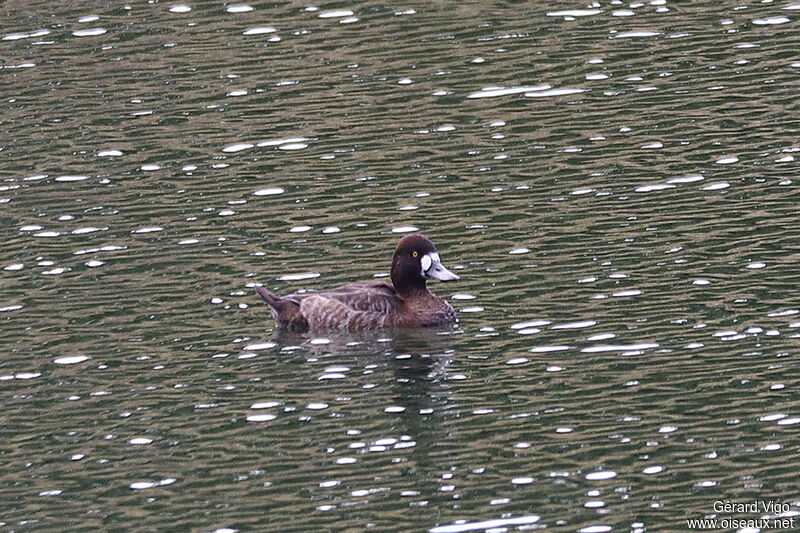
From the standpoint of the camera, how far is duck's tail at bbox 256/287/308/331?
19.7m

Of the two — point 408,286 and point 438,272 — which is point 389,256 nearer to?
point 408,286

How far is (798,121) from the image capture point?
25234 millimetres

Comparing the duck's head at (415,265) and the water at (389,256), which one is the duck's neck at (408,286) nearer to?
the duck's head at (415,265)

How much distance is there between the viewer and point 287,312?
19.7 meters

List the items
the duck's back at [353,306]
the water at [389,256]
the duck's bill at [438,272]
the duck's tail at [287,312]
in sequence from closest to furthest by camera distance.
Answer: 1. the water at [389,256]
2. the duck's tail at [287,312]
3. the duck's back at [353,306]
4. the duck's bill at [438,272]

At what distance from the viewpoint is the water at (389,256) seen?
15.3 meters

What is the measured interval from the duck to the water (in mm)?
245

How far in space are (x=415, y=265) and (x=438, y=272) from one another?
0.30 meters

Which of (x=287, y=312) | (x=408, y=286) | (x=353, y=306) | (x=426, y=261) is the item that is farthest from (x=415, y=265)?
(x=287, y=312)

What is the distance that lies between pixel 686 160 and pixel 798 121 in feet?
7.27

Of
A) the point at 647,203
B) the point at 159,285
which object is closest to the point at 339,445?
the point at 159,285

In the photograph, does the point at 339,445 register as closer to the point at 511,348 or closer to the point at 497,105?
the point at 511,348

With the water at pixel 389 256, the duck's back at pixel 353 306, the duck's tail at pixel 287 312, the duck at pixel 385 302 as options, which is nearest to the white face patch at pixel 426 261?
the duck at pixel 385 302

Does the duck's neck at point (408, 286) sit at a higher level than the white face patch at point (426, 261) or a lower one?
lower
